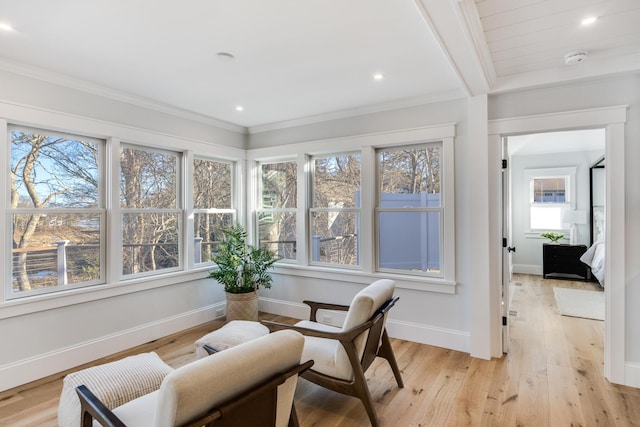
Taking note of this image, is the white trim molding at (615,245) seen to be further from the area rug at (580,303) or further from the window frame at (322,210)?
the window frame at (322,210)

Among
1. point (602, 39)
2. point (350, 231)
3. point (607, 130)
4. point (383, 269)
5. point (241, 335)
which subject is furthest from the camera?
point (350, 231)

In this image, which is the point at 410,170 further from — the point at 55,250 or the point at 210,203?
the point at 55,250

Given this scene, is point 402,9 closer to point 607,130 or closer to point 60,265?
point 607,130

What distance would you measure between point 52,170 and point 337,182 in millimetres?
2879

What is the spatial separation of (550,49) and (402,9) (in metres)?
1.31

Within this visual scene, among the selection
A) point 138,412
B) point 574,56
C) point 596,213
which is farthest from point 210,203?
point 596,213

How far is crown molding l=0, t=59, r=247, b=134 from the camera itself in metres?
2.60

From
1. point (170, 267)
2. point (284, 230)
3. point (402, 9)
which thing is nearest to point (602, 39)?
point (402, 9)

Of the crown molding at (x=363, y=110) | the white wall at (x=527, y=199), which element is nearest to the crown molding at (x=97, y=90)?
the crown molding at (x=363, y=110)

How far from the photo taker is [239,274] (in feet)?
13.3

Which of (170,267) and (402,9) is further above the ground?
(402,9)

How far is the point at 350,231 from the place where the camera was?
4.02m

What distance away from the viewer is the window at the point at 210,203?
13.6 ft

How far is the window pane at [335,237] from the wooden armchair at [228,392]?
2559 mm
